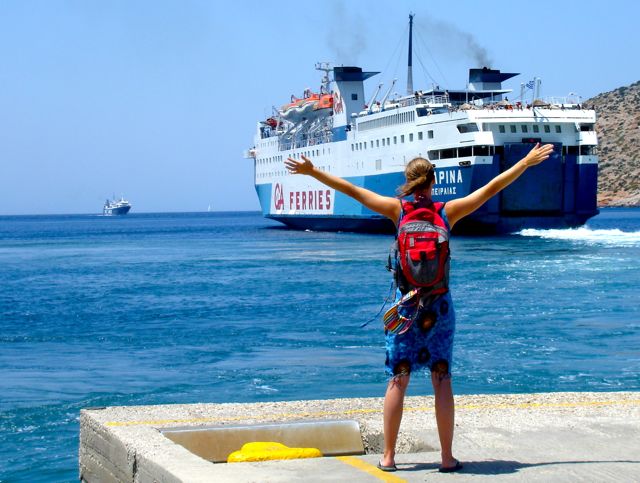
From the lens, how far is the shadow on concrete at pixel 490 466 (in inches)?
153

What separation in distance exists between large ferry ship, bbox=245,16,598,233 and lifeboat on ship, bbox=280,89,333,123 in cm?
9

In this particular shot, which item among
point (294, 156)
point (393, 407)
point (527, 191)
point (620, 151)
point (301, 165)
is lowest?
point (393, 407)

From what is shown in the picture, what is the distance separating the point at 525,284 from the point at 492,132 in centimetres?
1649

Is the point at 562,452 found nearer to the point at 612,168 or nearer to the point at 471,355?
the point at 471,355

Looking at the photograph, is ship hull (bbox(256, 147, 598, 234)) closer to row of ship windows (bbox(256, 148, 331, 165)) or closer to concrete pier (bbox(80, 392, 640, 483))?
row of ship windows (bbox(256, 148, 331, 165))

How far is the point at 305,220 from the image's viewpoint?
56188 mm

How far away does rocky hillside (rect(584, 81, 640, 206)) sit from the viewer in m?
119

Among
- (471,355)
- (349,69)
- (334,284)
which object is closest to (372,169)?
(349,69)

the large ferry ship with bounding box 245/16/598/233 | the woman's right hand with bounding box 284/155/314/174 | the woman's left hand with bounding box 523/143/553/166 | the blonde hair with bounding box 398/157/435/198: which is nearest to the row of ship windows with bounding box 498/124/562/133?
the large ferry ship with bounding box 245/16/598/233

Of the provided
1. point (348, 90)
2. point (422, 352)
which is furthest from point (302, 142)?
point (422, 352)

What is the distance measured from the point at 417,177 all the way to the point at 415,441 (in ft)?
3.87

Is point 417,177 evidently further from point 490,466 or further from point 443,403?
point 490,466

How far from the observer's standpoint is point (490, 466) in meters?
3.96

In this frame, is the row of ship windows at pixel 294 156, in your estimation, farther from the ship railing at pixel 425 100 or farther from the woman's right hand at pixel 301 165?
the woman's right hand at pixel 301 165
